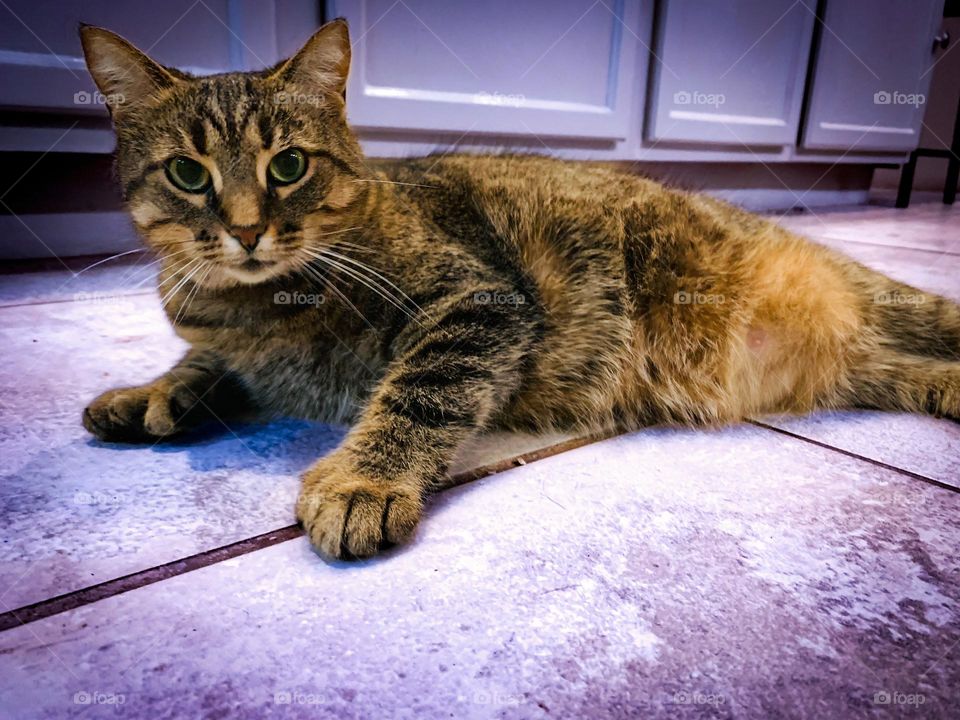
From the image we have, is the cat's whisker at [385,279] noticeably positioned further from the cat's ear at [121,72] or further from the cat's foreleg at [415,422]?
the cat's ear at [121,72]

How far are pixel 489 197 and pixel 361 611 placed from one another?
0.92 m

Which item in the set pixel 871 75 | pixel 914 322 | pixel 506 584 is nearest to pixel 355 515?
pixel 506 584

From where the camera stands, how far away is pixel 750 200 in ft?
13.4

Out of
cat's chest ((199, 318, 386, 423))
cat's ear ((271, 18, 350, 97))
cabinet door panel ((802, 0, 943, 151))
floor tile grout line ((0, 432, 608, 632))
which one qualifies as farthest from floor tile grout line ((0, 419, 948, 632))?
cabinet door panel ((802, 0, 943, 151))

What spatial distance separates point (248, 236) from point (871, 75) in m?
4.27

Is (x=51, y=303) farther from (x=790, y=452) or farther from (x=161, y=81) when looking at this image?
(x=790, y=452)

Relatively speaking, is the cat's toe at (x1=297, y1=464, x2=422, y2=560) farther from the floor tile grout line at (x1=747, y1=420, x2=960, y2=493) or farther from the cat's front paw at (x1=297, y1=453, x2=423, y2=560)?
the floor tile grout line at (x1=747, y1=420, x2=960, y2=493)

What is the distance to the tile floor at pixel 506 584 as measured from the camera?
0.63 metres

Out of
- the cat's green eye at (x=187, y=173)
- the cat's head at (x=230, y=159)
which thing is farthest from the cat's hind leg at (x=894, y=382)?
the cat's green eye at (x=187, y=173)

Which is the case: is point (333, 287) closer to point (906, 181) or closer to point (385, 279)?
point (385, 279)

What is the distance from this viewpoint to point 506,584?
78 centimetres

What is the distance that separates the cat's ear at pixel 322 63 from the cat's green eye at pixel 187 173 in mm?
225

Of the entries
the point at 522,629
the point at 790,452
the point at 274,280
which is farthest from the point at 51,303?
the point at 790,452

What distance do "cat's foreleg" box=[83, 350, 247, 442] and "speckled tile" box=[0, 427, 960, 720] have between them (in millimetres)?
426
